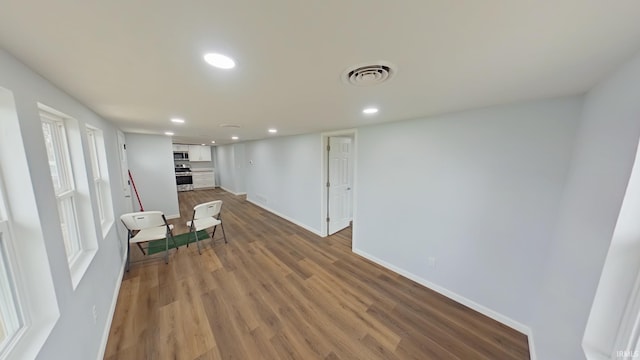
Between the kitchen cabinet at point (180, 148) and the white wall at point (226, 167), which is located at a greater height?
the kitchen cabinet at point (180, 148)

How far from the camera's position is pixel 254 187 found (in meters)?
6.10

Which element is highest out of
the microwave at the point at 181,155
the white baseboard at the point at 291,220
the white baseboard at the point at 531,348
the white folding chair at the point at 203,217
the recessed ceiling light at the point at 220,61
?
the recessed ceiling light at the point at 220,61

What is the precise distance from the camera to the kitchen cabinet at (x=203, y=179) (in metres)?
8.26

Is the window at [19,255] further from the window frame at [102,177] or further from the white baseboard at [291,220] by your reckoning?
the white baseboard at [291,220]

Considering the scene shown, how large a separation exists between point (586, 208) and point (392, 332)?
5.38 feet

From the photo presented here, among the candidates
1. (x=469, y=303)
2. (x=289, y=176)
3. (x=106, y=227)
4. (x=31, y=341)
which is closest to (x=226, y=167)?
(x=289, y=176)

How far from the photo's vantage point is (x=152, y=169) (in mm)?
4602

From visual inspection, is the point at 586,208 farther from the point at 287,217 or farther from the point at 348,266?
the point at 287,217

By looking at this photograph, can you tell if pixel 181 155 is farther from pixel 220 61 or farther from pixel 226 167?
pixel 220 61

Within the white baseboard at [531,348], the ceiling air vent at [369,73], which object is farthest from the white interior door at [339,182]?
the white baseboard at [531,348]

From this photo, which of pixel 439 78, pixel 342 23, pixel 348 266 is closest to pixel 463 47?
pixel 439 78

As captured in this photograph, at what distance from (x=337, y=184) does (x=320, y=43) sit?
3.29 meters

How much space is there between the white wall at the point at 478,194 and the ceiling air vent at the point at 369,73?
1420 millimetres

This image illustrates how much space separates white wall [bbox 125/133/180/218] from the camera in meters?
4.41
